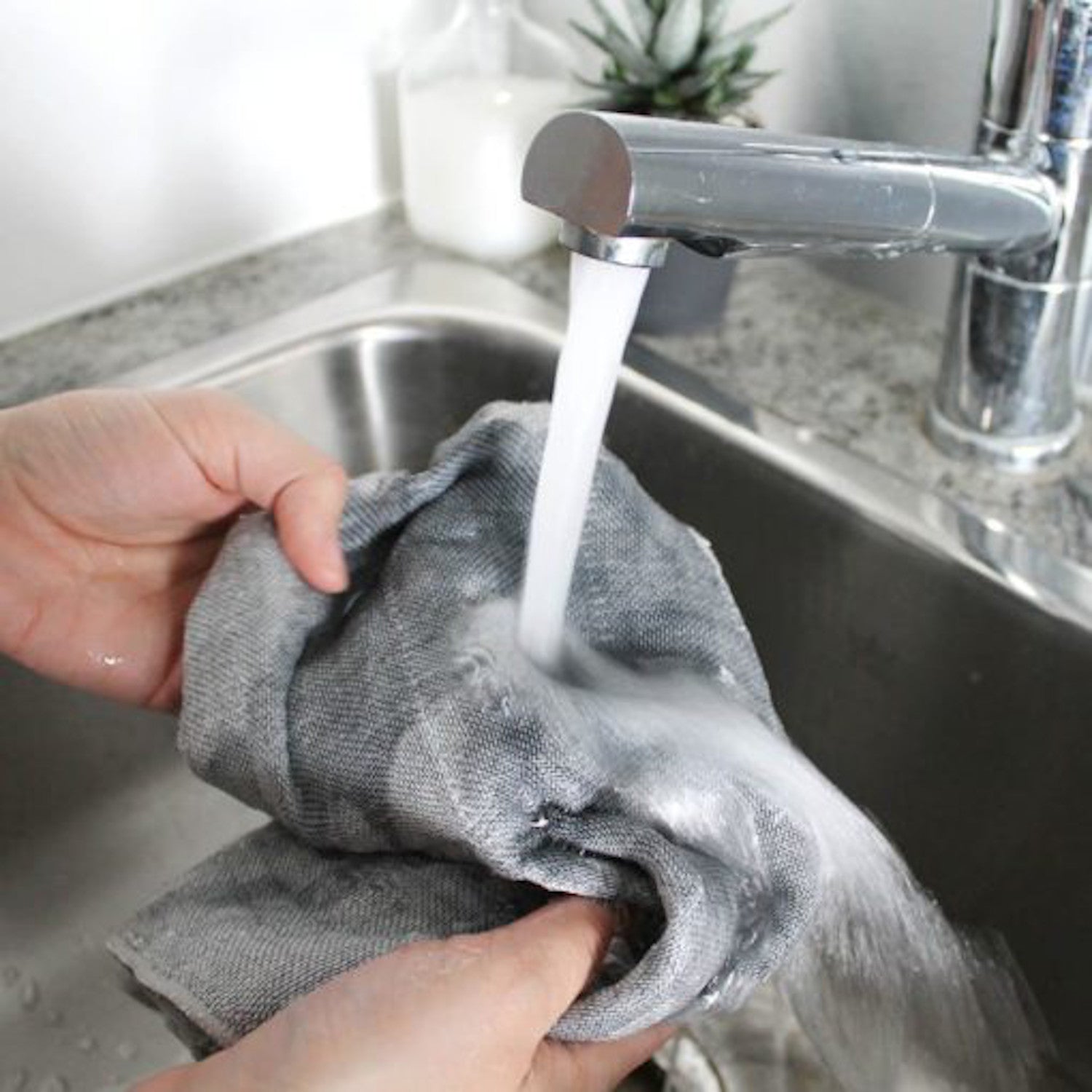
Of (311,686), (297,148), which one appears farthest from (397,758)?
(297,148)

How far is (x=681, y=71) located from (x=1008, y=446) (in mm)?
235

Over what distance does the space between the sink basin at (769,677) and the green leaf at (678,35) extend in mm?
140

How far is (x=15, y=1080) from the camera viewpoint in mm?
579

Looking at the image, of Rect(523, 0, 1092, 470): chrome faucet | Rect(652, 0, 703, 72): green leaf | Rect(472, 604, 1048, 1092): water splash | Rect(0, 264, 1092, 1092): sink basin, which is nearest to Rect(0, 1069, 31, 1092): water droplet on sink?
Rect(0, 264, 1092, 1092): sink basin

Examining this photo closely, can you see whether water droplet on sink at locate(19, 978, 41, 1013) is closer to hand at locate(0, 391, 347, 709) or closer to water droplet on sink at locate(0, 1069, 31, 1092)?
water droplet on sink at locate(0, 1069, 31, 1092)

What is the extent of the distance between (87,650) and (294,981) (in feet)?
0.71

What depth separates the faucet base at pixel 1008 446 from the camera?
1.97ft

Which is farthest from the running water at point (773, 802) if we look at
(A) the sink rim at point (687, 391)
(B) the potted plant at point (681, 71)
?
(B) the potted plant at point (681, 71)

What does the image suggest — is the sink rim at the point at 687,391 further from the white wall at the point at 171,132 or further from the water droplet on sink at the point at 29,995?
the water droplet on sink at the point at 29,995

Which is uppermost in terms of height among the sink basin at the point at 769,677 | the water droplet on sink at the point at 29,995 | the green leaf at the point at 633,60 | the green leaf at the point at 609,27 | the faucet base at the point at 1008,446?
the green leaf at the point at 609,27

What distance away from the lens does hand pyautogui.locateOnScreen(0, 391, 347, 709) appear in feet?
1.73

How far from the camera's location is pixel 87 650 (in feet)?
1.88

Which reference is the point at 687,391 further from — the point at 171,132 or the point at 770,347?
the point at 171,132

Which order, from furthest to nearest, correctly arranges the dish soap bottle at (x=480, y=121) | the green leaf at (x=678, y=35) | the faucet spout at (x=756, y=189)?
the dish soap bottle at (x=480, y=121)
the green leaf at (x=678, y=35)
the faucet spout at (x=756, y=189)
